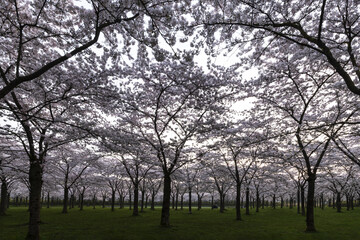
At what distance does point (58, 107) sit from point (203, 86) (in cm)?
890

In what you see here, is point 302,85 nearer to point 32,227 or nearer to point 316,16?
point 316,16

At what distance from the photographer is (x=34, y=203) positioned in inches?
455

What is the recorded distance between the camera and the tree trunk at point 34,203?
11438 mm

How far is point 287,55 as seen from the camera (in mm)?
13414

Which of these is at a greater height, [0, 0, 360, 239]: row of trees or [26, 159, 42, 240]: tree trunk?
[0, 0, 360, 239]: row of trees

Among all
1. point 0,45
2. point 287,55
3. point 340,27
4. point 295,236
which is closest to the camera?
point 0,45

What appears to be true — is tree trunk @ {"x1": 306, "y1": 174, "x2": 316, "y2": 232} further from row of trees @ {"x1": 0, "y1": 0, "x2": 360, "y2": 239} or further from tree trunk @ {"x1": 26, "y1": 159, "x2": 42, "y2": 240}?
tree trunk @ {"x1": 26, "y1": 159, "x2": 42, "y2": 240}

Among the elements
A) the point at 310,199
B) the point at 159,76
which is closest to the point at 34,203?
the point at 159,76

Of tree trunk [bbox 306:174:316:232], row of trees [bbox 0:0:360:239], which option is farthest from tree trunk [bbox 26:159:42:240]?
tree trunk [bbox 306:174:316:232]

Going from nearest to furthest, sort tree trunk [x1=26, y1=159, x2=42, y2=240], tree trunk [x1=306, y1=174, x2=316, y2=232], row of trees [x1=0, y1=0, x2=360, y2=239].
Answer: row of trees [x1=0, y1=0, x2=360, y2=239]
tree trunk [x1=26, y1=159, x2=42, y2=240]
tree trunk [x1=306, y1=174, x2=316, y2=232]

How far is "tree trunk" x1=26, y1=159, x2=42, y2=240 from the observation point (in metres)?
11.4

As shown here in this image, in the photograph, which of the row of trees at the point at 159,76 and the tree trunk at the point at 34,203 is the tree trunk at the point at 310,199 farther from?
the tree trunk at the point at 34,203

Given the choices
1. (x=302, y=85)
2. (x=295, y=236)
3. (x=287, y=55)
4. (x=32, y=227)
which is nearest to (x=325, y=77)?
(x=302, y=85)

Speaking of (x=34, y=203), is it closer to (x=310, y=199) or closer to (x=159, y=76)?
(x=159, y=76)
